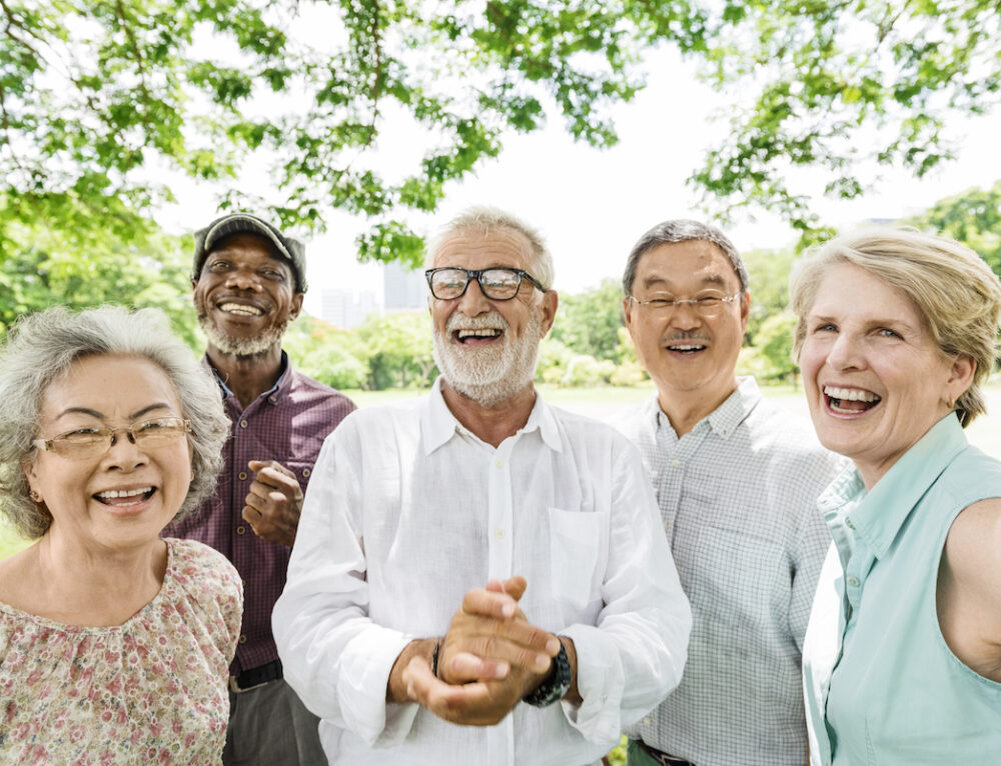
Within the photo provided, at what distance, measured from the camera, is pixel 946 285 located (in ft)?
5.55

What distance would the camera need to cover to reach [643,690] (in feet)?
5.90

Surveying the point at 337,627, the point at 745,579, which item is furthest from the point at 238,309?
the point at 745,579

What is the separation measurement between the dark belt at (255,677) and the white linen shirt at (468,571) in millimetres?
807

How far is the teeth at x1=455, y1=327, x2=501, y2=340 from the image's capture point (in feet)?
7.73

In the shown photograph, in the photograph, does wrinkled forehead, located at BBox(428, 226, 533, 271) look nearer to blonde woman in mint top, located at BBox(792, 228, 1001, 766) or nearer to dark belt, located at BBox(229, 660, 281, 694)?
blonde woman in mint top, located at BBox(792, 228, 1001, 766)

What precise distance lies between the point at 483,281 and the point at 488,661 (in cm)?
130

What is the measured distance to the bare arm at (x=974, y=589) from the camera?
142 cm

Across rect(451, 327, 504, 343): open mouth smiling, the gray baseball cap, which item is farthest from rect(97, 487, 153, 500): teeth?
the gray baseball cap

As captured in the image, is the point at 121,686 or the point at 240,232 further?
the point at 240,232

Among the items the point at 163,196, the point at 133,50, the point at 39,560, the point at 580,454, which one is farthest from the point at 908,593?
the point at 163,196

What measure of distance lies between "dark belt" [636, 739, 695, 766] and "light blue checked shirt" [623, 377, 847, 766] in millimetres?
31

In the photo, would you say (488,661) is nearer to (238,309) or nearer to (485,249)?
(485,249)

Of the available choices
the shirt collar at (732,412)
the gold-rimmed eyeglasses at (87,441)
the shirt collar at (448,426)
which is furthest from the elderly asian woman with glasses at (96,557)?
the shirt collar at (732,412)

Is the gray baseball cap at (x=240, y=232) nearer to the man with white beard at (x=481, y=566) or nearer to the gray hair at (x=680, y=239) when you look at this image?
the man with white beard at (x=481, y=566)
